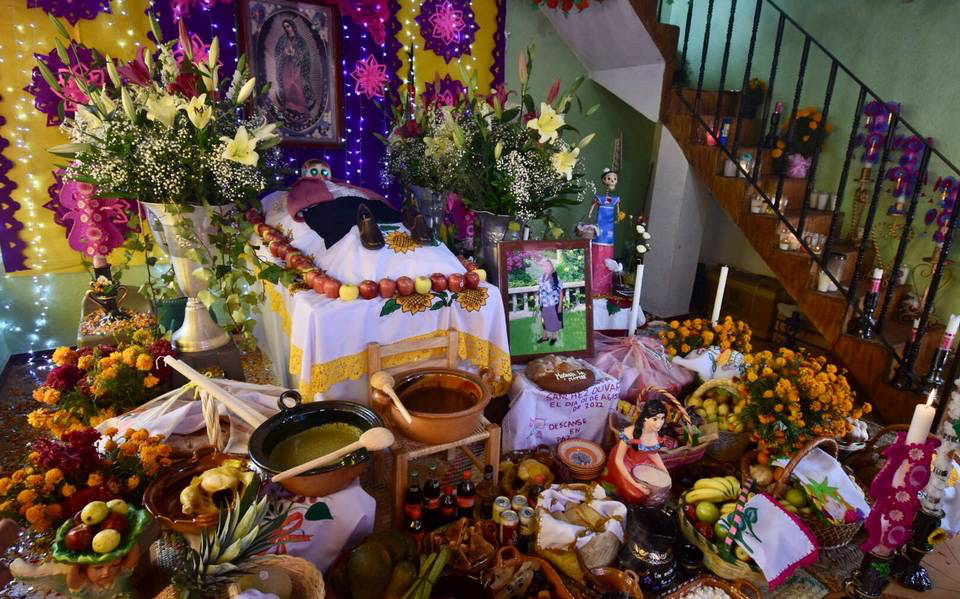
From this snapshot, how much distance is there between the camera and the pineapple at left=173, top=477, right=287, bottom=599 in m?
0.94

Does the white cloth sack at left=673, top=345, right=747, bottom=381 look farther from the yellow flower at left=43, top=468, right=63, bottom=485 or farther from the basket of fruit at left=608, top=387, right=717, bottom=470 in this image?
the yellow flower at left=43, top=468, right=63, bottom=485

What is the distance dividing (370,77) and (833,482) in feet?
10.8

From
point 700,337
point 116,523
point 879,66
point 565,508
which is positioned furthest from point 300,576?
point 879,66

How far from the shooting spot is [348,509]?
144 cm

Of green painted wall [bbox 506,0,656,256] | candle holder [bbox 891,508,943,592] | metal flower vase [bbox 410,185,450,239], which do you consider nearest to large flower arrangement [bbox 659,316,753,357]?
candle holder [bbox 891,508,943,592]

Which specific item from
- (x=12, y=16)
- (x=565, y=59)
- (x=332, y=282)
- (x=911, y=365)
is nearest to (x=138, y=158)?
(x=332, y=282)

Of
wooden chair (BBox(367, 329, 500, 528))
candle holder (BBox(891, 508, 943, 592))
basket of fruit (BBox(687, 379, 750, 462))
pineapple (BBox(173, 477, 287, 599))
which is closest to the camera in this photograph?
pineapple (BBox(173, 477, 287, 599))

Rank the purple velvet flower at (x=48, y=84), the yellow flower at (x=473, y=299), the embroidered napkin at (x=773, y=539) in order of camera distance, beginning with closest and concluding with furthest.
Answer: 1. the embroidered napkin at (x=773, y=539)
2. the yellow flower at (x=473, y=299)
3. the purple velvet flower at (x=48, y=84)

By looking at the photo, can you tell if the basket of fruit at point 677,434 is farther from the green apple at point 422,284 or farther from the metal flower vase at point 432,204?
the metal flower vase at point 432,204

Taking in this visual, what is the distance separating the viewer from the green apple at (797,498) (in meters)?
1.77

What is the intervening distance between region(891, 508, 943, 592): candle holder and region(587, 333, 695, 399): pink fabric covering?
1.07m

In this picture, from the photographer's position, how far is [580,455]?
2066 millimetres

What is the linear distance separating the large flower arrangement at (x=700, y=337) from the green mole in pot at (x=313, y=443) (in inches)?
67.7

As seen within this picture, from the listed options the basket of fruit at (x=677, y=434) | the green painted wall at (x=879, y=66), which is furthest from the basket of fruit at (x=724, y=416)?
the green painted wall at (x=879, y=66)
